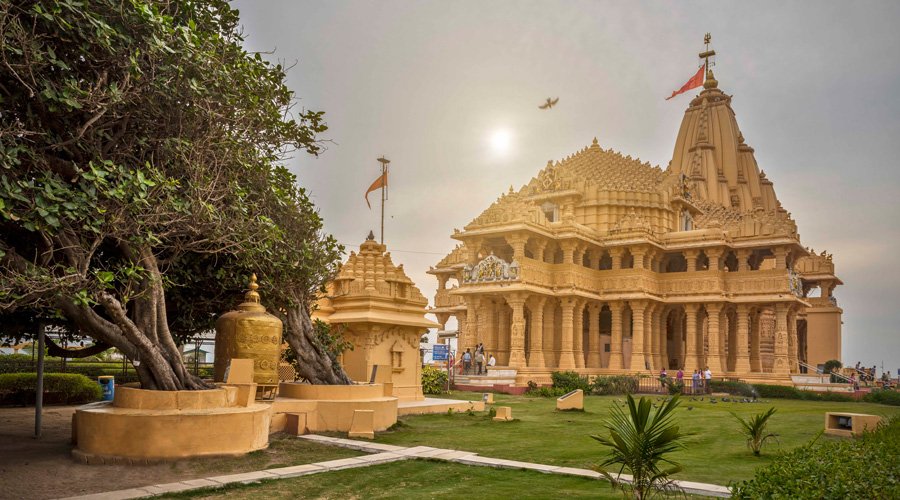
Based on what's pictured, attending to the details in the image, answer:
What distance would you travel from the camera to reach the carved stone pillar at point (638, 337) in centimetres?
3781

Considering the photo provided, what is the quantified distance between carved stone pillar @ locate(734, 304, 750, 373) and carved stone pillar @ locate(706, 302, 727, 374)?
0.85 m

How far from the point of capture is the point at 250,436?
1171 cm

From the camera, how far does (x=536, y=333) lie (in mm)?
36844

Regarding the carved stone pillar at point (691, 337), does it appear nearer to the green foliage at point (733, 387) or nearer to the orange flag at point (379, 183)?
the green foliage at point (733, 387)

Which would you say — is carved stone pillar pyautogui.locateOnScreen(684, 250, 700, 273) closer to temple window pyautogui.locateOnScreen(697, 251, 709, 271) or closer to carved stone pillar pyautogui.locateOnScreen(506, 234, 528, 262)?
temple window pyautogui.locateOnScreen(697, 251, 709, 271)

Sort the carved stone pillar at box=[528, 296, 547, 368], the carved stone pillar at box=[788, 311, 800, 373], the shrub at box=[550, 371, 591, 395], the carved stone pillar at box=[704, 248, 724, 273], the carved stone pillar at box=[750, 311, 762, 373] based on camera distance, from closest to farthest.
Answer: the shrub at box=[550, 371, 591, 395] → the carved stone pillar at box=[528, 296, 547, 368] → the carved stone pillar at box=[704, 248, 724, 273] → the carved stone pillar at box=[788, 311, 800, 373] → the carved stone pillar at box=[750, 311, 762, 373]

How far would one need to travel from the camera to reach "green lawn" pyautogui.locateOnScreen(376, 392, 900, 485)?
11914 mm

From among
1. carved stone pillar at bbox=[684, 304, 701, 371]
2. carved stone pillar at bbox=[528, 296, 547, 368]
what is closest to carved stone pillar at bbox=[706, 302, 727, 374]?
carved stone pillar at bbox=[684, 304, 701, 371]

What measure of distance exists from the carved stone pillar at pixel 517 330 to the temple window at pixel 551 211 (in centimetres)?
787

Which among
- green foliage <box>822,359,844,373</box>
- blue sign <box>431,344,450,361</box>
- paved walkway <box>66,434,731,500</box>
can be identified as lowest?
paved walkway <box>66,434,731,500</box>

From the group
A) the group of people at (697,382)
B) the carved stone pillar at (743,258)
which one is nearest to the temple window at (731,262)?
the carved stone pillar at (743,258)

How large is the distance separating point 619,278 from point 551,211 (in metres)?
6.20

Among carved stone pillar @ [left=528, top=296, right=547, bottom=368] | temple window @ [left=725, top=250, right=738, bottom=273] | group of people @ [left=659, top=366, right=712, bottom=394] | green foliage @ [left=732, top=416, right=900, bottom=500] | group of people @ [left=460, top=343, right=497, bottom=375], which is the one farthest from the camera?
temple window @ [left=725, top=250, right=738, bottom=273]

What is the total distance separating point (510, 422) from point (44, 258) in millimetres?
11902
